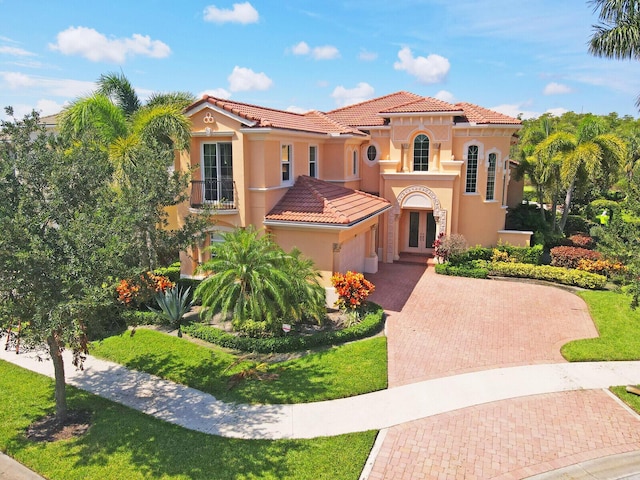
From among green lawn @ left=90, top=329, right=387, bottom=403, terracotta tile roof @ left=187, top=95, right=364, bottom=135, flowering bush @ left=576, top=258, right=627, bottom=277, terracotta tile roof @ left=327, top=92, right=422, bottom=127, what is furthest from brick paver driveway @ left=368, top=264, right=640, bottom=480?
terracotta tile roof @ left=327, top=92, right=422, bottom=127

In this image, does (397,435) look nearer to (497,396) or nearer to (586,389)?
(497,396)

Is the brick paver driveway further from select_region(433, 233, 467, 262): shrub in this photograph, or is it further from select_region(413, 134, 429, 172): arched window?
select_region(413, 134, 429, 172): arched window

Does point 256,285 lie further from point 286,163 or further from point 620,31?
point 620,31

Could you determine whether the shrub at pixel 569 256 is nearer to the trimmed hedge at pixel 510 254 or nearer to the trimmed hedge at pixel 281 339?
the trimmed hedge at pixel 510 254

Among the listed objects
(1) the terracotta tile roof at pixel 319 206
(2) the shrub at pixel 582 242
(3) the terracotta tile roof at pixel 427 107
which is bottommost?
(2) the shrub at pixel 582 242

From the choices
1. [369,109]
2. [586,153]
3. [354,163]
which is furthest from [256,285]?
[586,153]

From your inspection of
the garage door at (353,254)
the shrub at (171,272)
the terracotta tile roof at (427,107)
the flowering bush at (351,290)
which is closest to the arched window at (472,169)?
the terracotta tile roof at (427,107)
